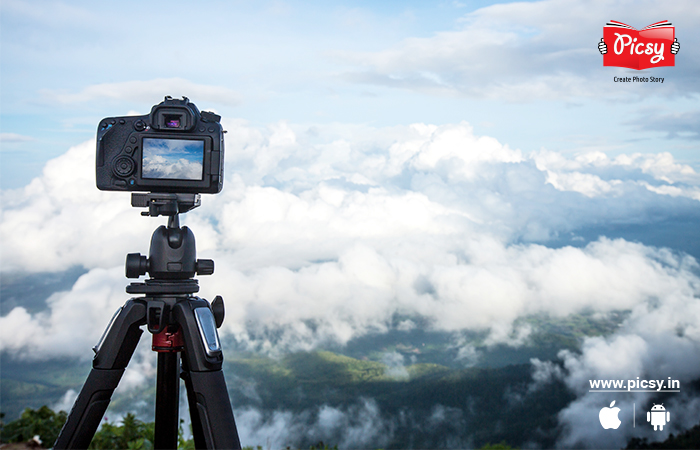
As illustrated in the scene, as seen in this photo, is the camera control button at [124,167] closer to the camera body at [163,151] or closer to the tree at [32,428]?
the camera body at [163,151]

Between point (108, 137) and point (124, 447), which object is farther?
point (124, 447)

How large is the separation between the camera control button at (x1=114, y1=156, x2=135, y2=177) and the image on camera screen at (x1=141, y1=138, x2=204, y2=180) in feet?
0.22

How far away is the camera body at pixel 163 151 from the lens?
2.22 m

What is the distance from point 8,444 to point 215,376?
3893 mm

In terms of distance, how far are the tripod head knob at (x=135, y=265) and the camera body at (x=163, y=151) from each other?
0.31 metres

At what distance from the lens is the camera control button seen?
2238 mm

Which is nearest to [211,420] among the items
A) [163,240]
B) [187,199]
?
[163,240]

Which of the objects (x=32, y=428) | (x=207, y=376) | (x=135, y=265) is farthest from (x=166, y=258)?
(x=32, y=428)

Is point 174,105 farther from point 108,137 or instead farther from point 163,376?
point 163,376

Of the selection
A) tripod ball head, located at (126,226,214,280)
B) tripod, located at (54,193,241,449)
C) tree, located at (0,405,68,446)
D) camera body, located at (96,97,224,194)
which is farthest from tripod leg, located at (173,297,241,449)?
tree, located at (0,405,68,446)

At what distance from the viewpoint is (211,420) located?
79.4 inches

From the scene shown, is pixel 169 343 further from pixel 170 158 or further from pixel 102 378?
pixel 170 158

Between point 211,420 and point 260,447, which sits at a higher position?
point 211,420

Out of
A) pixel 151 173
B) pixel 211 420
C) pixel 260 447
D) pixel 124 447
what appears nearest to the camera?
pixel 211 420
